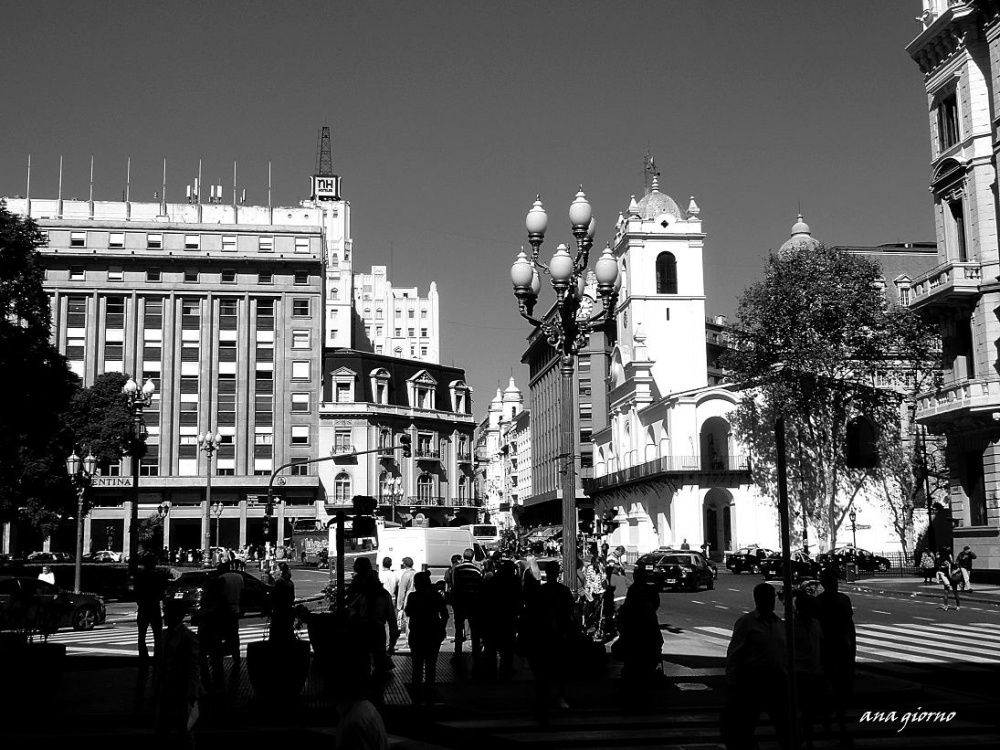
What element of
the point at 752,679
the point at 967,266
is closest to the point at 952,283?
the point at 967,266

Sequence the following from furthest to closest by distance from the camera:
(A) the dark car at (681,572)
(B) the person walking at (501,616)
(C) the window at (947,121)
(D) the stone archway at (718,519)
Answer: (D) the stone archway at (718,519) < (C) the window at (947,121) < (A) the dark car at (681,572) < (B) the person walking at (501,616)

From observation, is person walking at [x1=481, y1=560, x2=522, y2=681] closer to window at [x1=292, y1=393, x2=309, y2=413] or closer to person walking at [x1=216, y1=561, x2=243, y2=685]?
person walking at [x1=216, y1=561, x2=243, y2=685]

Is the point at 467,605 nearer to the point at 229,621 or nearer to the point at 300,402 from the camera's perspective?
the point at 229,621

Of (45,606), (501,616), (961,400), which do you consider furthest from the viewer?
(961,400)

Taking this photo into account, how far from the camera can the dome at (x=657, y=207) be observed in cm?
7912

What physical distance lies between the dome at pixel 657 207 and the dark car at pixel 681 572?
1640 inches

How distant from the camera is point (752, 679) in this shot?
30.8ft

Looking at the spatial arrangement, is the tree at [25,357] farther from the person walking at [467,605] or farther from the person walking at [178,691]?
the person walking at [178,691]

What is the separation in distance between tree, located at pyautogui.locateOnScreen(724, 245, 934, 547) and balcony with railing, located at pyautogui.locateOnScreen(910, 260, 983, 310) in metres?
13.4

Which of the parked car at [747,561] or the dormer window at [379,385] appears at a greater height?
the dormer window at [379,385]

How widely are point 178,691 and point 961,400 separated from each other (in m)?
34.9

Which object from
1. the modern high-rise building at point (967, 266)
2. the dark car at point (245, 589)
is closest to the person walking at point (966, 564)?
the modern high-rise building at point (967, 266)

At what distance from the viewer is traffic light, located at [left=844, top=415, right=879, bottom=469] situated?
206 feet

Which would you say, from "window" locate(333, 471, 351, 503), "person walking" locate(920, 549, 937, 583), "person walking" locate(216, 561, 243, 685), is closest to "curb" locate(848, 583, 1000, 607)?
"person walking" locate(920, 549, 937, 583)
